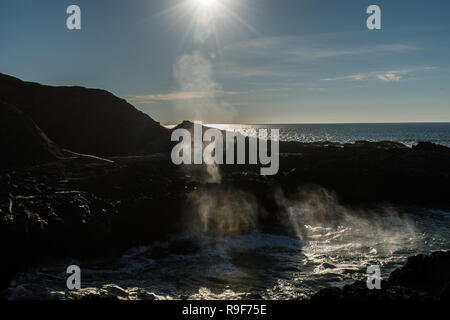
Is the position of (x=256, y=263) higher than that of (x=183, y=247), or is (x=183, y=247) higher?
(x=183, y=247)

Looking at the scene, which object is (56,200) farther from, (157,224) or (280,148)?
(280,148)

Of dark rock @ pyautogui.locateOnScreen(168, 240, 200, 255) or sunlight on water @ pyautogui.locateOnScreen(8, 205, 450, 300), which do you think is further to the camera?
dark rock @ pyautogui.locateOnScreen(168, 240, 200, 255)

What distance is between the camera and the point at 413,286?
1368 centimetres

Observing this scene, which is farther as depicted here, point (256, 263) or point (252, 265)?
point (256, 263)

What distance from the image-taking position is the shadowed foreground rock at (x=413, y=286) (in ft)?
38.5

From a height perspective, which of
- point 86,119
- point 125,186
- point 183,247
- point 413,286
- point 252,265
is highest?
point 86,119

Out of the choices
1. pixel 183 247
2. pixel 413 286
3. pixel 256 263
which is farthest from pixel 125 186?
pixel 413 286

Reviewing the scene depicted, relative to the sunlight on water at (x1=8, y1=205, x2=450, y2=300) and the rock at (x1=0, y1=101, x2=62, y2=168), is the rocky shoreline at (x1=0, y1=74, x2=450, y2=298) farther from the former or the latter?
the sunlight on water at (x1=8, y1=205, x2=450, y2=300)

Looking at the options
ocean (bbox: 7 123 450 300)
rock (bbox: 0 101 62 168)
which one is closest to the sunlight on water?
ocean (bbox: 7 123 450 300)

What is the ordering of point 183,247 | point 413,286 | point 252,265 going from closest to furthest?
point 413,286, point 252,265, point 183,247

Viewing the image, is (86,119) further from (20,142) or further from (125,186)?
(125,186)

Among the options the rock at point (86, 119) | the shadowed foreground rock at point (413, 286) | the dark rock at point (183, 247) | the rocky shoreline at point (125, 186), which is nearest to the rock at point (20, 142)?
the rocky shoreline at point (125, 186)

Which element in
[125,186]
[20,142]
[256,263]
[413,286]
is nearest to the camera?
[413,286]

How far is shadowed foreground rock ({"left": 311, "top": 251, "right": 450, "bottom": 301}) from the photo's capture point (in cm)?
1175
